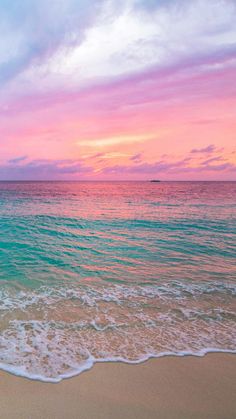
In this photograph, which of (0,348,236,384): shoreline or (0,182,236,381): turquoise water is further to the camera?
(0,182,236,381): turquoise water

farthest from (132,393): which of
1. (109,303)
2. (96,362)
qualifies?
(109,303)

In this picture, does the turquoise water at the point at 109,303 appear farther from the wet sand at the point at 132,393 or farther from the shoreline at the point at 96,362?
the wet sand at the point at 132,393

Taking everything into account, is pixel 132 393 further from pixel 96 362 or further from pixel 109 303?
pixel 109 303

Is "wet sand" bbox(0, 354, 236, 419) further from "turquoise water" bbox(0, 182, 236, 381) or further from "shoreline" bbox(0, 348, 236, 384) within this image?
"turquoise water" bbox(0, 182, 236, 381)

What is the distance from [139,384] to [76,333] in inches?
69.3

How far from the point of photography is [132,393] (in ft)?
11.5

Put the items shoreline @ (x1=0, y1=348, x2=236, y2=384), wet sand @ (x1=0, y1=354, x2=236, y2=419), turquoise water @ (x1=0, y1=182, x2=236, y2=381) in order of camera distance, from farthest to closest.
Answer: turquoise water @ (x1=0, y1=182, x2=236, y2=381), shoreline @ (x1=0, y1=348, x2=236, y2=384), wet sand @ (x1=0, y1=354, x2=236, y2=419)

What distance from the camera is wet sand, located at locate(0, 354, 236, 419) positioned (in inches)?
124

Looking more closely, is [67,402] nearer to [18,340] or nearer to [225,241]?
[18,340]

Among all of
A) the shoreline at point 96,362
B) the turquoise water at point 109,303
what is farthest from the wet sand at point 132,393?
the turquoise water at point 109,303

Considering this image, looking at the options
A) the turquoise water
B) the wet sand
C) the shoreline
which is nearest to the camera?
the wet sand

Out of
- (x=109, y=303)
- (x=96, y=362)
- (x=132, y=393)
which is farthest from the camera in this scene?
(x=109, y=303)

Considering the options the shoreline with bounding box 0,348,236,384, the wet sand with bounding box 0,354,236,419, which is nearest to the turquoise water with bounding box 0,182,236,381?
the shoreline with bounding box 0,348,236,384

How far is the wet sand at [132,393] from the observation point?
3.14 metres
